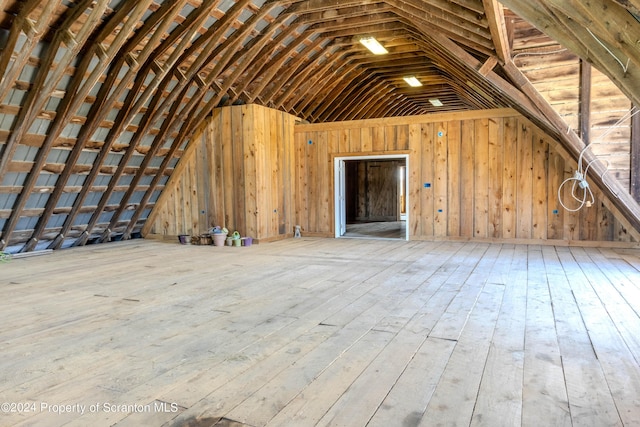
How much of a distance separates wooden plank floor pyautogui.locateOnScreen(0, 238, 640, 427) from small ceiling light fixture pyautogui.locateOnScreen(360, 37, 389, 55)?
4294 millimetres

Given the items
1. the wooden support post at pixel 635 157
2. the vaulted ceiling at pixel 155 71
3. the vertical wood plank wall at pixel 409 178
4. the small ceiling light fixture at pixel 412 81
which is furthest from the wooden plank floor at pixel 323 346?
the small ceiling light fixture at pixel 412 81

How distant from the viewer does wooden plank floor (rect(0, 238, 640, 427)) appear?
1979mm

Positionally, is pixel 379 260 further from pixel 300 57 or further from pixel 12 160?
pixel 12 160

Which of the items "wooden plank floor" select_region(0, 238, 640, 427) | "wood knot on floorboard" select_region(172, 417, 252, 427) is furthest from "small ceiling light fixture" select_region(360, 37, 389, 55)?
"wood knot on floorboard" select_region(172, 417, 252, 427)

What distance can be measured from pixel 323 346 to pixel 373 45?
640 centimetres

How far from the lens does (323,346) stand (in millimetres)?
2783

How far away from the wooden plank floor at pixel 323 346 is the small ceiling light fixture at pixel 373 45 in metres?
4.29

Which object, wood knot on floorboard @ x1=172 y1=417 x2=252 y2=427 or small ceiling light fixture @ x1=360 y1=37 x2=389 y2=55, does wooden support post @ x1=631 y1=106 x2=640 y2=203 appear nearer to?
small ceiling light fixture @ x1=360 y1=37 x2=389 y2=55

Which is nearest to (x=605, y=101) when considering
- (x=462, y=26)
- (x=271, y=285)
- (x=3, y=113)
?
(x=462, y=26)

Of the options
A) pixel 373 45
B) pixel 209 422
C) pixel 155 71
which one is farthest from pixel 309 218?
pixel 209 422

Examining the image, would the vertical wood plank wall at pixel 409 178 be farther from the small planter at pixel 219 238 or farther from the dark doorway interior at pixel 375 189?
the dark doorway interior at pixel 375 189

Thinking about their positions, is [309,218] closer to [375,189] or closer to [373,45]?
[373,45]

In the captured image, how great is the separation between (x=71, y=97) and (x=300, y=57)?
3.94 meters

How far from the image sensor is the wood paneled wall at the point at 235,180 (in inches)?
320
